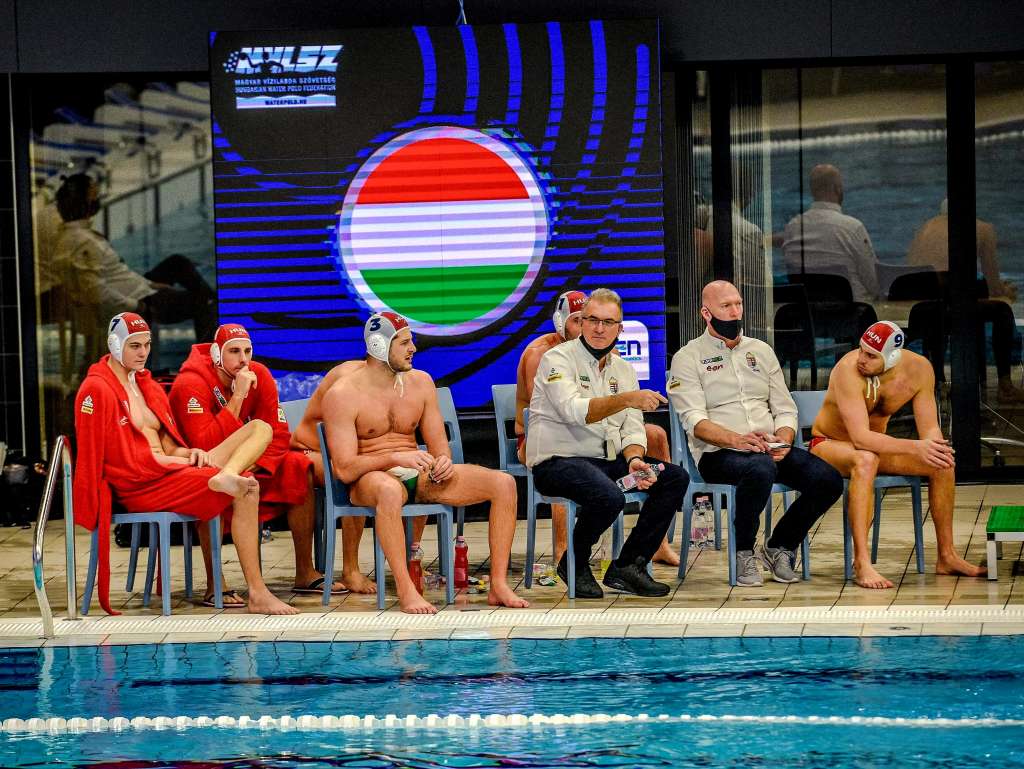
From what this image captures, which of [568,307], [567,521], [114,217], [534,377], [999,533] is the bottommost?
[999,533]

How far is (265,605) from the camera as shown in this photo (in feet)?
22.7

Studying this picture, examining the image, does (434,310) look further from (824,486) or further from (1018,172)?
(1018,172)

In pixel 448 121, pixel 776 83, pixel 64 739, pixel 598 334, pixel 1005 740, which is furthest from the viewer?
pixel 776 83

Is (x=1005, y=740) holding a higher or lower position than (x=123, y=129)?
lower

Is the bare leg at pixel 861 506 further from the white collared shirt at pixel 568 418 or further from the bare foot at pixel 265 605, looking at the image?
the bare foot at pixel 265 605

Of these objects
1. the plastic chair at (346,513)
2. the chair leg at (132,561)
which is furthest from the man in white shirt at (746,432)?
the chair leg at (132,561)

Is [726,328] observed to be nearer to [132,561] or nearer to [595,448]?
[595,448]

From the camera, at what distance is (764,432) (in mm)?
7305

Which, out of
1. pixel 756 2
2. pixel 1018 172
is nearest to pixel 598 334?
pixel 756 2

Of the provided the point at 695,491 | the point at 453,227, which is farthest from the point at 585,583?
the point at 453,227

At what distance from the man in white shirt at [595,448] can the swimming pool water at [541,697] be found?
2.88 feet

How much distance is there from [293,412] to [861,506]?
2710 millimetres

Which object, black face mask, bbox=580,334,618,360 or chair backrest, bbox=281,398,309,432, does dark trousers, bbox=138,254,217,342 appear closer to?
chair backrest, bbox=281,398,309,432

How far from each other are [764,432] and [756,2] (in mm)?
3519
